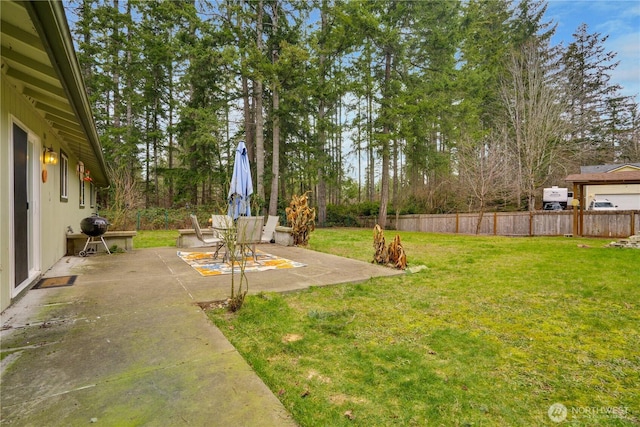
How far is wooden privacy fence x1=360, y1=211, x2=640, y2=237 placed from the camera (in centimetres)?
1174

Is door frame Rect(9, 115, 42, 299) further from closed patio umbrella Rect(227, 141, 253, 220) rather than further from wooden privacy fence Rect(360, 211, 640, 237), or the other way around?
wooden privacy fence Rect(360, 211, 640, 237)

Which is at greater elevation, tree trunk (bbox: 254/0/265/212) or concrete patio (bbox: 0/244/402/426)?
tree trunk (bbox: 254/0/265/212)

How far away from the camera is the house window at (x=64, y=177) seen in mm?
6314

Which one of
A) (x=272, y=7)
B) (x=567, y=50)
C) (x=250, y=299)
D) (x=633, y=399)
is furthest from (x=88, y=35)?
(x=567, y=50)

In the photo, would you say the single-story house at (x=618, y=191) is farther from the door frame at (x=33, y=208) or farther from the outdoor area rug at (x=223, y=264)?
the door frame at (x=33, y=208)

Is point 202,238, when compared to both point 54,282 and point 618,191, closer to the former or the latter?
point 54,282

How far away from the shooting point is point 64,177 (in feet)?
21.5

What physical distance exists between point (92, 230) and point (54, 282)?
277cm

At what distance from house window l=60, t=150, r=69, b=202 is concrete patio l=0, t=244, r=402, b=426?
132 inches

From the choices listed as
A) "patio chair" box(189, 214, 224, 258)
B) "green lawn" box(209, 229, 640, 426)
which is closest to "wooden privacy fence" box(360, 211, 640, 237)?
"green lawn" box(209, 229, 640, 426)

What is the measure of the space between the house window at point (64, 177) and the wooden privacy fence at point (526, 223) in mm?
15566

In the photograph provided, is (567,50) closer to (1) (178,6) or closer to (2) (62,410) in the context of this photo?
(1) (178,6)

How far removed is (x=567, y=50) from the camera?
21750mm

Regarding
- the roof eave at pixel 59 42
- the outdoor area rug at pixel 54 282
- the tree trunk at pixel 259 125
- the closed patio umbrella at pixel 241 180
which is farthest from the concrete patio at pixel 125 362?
the tree trunk at pixel 259 125
